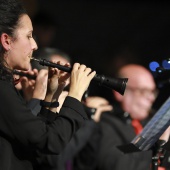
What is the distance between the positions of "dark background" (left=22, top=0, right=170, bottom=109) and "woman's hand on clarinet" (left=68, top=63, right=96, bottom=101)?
384 centimetres

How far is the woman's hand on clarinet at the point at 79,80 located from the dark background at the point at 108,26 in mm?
3836

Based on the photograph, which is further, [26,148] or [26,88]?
[26,88]

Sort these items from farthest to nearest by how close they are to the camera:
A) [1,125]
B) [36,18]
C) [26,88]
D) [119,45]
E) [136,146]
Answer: [119,45], [36,18], [26,88], [136,146], [1,125]

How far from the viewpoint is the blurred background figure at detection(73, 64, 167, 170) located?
438cm

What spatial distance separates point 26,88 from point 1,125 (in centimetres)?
133

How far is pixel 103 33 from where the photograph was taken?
24.6 feet

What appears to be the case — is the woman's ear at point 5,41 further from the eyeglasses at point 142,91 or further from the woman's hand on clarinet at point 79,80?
the eyeglasses at point 142,91

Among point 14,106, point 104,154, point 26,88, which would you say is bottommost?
point 104,154

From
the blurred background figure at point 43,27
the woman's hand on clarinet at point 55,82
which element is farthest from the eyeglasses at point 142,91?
the blurred background figure at point 43,27

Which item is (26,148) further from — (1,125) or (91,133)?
(91,133)

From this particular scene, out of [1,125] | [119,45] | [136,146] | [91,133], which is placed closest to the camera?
[1,125]

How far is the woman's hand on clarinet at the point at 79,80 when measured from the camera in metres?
3.20

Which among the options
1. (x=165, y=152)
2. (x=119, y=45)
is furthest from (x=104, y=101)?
(x=119, y=45)

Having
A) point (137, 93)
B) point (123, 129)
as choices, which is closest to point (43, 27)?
point (137, 93)
